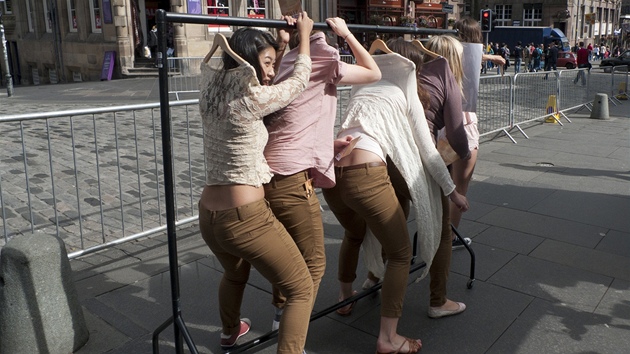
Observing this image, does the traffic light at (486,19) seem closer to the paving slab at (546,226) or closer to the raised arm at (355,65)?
the paving slab at (546,226)

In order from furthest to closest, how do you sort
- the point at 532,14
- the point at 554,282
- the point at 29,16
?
1. the point at 532,14
2. the point at 29,16
3. the point at 554,282

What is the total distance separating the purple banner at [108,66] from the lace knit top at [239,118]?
2154cm

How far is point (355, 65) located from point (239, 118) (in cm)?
84

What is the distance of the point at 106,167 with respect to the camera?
778cm

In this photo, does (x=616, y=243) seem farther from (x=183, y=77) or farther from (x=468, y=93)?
(x=183, y=77)

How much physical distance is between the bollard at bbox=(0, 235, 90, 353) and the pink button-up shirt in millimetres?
1505

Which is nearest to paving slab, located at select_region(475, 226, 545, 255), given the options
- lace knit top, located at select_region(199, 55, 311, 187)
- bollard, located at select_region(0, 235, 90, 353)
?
lace knit top, located at select_region(199, 55, 311, 187)

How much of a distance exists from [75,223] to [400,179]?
12.1 feet

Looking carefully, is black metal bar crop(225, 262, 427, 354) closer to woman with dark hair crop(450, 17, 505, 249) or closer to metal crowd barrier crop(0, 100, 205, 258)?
woman with dark hair crop(450, 17, 505, 249)

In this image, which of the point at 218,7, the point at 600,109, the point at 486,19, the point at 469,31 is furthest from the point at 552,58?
the point at 469,31

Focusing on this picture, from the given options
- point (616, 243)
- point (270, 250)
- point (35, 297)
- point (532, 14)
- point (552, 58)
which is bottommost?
point (616, 243)

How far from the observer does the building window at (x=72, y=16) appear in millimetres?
25312

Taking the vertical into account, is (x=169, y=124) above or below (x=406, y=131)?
above

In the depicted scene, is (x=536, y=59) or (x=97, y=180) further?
(x=536, y=59)
